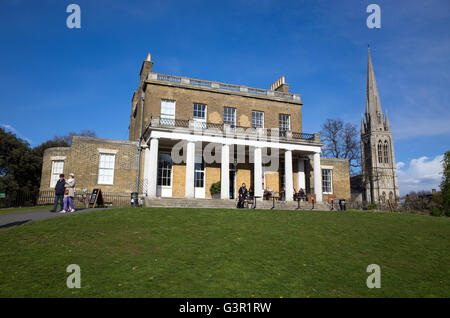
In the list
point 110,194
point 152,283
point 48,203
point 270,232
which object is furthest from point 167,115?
point 152,283

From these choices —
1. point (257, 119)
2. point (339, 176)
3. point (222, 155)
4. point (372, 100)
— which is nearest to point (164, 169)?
point (222, 155)

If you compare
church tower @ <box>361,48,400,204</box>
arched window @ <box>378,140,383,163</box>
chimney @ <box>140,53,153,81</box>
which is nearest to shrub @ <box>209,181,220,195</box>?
chimney @ <box>140,53,153,81</box>

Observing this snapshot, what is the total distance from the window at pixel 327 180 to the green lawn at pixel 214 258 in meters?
17.6

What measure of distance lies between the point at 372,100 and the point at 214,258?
299 ft

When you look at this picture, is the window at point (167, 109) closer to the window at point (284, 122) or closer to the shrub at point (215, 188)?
the shrub at point (215, 188)

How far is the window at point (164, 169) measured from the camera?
77.3 feet

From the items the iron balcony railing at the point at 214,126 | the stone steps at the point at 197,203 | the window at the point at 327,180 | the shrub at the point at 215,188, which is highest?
the iron balcony railing at the point at 214,126

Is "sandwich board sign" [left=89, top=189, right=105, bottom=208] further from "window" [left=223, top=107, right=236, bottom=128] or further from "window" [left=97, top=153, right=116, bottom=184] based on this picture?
"window" [left=223, top=107, right=236, bottom=128]

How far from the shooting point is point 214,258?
23.3 ft

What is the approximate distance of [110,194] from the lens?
21.9 metres

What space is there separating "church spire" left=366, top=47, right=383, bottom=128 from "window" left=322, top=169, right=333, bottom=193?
6340 centimetres

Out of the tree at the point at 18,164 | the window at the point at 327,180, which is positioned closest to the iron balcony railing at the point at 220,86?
the window at the point at 327,180
